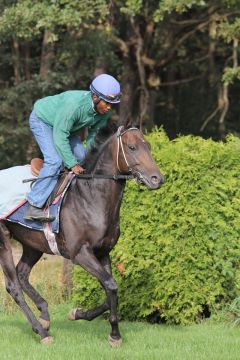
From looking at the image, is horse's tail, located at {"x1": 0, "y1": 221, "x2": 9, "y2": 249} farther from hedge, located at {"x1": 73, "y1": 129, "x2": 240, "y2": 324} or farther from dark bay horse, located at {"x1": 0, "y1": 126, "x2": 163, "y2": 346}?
hedge, located at {"x1": 73, "y1": 129, "x2": 240, "y2": 324}

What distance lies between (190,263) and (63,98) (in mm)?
2518

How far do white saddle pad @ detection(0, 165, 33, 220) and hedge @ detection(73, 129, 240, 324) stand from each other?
5.36 ft

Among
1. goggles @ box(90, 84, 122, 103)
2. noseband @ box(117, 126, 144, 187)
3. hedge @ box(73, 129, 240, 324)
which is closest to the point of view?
noseband @ box(117, 126, 144, 187)

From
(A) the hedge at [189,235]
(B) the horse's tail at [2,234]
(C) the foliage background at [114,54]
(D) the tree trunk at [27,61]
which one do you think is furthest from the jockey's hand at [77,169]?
(D) the tree trunk at [27,61]

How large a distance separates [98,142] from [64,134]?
40 centimetres

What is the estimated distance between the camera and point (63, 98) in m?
7.75

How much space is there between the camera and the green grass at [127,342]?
6.92 m

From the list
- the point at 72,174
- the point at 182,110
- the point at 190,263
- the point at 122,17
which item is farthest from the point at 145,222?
A: the point at 182,110

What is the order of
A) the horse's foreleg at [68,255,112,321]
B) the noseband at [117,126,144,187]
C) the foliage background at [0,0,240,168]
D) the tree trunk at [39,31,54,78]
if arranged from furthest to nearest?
the tree trunk at [39,31,54,78] → the foliage background at [0,0,240,168] → the horse's foreleg at [68,255,112,321] → the noseband at [117,126,144,187]

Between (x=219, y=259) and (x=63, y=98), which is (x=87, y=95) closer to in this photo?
(x=63, y=98)

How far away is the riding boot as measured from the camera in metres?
7.63

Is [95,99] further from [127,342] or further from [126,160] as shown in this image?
[127,342]

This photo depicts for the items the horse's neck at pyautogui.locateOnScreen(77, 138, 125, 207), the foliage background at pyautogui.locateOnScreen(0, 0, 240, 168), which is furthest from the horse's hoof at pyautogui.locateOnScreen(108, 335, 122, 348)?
the foliage background at pyautogui.locateOnScreen(0, 0, 240, 168)

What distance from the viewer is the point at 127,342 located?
7602 mm
